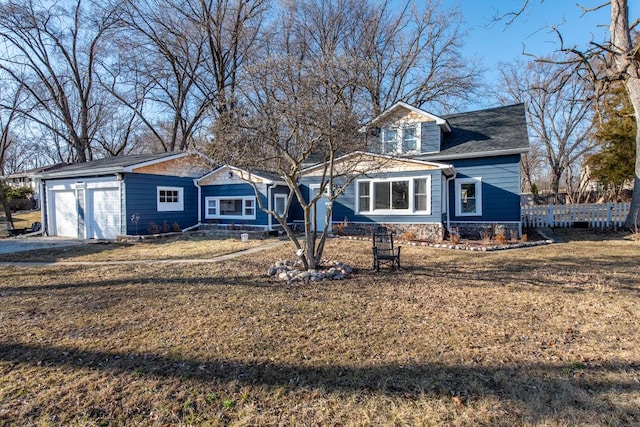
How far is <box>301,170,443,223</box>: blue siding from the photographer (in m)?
12.7

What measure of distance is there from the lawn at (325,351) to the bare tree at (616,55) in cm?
647

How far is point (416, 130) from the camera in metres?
15.3

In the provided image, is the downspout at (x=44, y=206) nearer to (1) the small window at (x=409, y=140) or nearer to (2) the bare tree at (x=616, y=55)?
(1) the small window at (x=409, y=140)

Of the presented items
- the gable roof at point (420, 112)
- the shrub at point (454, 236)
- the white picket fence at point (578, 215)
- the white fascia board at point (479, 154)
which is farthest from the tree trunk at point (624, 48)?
the shrub at point (454, 236)

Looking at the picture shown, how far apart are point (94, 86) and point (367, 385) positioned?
30.8 metres

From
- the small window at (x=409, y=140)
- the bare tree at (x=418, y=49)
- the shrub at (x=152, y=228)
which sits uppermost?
the bare tree at (x=418, y=49)

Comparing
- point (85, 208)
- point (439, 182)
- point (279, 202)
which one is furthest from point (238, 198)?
point (439, 182)

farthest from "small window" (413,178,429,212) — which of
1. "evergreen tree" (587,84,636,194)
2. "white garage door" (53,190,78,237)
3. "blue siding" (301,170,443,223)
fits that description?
"white garage door" (53,190,78,237)

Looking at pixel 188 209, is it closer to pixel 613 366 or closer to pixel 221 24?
pixel 221 24

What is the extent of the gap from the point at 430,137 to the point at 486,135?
239 centimetres

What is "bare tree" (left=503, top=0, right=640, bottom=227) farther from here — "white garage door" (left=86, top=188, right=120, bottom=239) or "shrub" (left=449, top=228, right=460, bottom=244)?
"white garage door" (left=86, top=188, right=120, bottom=239)

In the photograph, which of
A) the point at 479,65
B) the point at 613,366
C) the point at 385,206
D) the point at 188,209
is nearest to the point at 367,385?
the point at 613,366

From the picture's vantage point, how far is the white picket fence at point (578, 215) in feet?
47.9

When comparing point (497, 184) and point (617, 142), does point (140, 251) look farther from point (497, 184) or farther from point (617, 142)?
point (617, 142)
